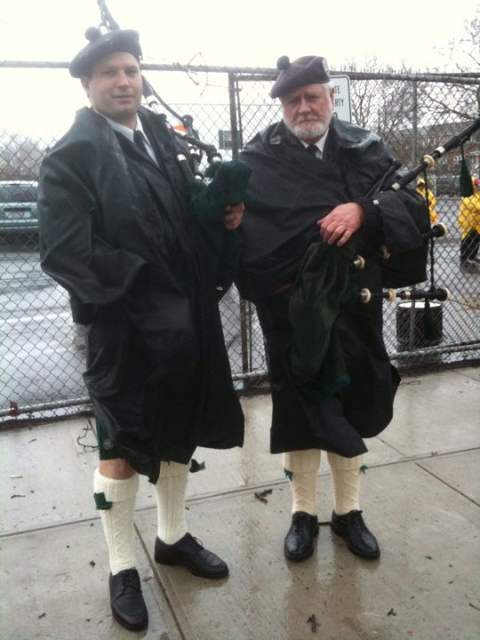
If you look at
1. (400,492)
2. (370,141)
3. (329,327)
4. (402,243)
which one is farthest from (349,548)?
(370,141)

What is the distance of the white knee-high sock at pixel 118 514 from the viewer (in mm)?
2328

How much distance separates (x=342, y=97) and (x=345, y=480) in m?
2.51

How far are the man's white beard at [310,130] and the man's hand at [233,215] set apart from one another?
382 mm

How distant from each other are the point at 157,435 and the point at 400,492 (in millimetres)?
1502

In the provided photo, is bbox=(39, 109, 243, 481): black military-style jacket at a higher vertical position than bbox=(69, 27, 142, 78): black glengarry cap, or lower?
lower

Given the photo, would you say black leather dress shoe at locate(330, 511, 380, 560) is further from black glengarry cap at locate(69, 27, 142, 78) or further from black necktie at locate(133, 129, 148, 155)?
black glengarry cap at locate(69, 27, 142, 78)

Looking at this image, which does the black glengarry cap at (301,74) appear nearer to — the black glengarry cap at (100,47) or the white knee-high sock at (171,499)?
the black glengarry cap at (100,47)

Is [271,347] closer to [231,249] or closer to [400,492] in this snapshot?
[231,249]

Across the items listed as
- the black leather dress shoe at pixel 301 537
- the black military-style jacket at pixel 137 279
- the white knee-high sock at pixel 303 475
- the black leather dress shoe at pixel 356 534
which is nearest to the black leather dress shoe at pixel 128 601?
the black military-style jacket at pixel 137 279

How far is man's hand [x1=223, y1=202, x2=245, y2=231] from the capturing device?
223cm

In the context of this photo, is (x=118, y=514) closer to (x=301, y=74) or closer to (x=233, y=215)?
(x=233, y=215)

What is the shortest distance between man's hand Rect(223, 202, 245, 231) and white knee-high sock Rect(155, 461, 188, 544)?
3.07ft

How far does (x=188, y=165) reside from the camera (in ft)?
7.58

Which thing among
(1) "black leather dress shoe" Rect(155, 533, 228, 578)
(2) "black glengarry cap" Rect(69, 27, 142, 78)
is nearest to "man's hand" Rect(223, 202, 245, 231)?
(2) "black glengarry cap" Rect(69, 27, 142, 78)
